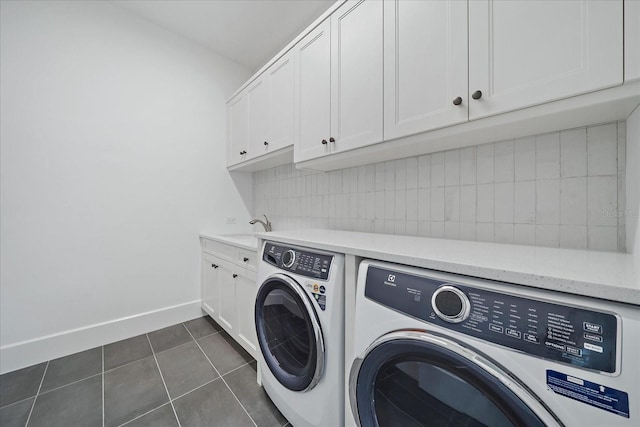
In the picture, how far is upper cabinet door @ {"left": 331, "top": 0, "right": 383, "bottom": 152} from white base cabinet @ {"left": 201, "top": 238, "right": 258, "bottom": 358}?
982 millimetres

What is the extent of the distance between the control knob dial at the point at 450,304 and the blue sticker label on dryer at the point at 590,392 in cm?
17

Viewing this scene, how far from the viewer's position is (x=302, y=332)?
1128 mm

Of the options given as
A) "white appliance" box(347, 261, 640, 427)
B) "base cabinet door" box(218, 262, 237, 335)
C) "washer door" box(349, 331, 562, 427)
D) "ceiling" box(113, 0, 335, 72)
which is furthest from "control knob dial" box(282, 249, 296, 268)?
"ceiling" box(113, 0, 335, 72)

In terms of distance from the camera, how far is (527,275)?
54cm

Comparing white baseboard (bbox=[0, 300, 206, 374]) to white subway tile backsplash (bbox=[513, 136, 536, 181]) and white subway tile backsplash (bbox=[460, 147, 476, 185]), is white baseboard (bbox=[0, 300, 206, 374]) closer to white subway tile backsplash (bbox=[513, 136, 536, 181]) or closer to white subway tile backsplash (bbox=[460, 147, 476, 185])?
white subway tile backsplash (bbox=[460, 147, 476, 185])

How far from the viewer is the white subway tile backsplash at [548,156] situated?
101cm

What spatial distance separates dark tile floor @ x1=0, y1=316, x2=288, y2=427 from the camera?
1.25 metres

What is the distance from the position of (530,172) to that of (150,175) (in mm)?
2739

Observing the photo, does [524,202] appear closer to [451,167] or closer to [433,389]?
[451,167]

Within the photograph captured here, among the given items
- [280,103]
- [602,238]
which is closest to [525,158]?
[602,238]

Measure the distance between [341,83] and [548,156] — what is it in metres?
1.07

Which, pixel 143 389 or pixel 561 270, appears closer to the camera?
pixel 561 270

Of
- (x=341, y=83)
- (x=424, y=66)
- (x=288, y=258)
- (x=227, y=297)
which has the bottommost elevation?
(x=227, y=297)

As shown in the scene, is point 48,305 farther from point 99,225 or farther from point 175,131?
point 175,131
